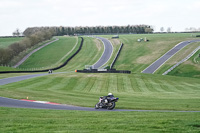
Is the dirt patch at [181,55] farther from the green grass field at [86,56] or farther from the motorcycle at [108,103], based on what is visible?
the motorcycle at [108,103]

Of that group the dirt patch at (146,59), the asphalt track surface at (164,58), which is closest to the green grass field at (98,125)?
the asphalt track surface at (164,58)

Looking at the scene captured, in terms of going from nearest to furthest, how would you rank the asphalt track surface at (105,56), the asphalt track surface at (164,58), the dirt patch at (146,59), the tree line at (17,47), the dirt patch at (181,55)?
the asphalt track surface at (164,58) < the dirt patch at (181,55) < the dirt patch at (146,59) < the asphalt track surface at (105,56) < the tree line at (17,47)

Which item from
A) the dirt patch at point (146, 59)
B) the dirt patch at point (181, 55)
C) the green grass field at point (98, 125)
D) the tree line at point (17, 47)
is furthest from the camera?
the tree line at point (17, 47)

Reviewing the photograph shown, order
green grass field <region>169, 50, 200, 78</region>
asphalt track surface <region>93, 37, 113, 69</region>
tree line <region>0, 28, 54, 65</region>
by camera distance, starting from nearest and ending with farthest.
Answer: green grass field <region>169, 50, 200, 78</region> → asphalt track surface <region>93, 37, 113, 69</region> → tree line <region>0, 28, 54, 65</region>

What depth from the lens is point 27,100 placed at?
3106cm

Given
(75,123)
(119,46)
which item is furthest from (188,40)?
(75,123)

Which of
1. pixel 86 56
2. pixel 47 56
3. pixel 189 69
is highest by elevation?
pixel 86 56

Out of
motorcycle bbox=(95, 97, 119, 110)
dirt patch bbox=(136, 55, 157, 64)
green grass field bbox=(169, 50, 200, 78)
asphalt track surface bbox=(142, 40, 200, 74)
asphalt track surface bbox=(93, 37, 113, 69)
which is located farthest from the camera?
asphalt track surface bbox=(93, 37, 113, 69)

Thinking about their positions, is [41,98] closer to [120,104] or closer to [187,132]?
[120,104]

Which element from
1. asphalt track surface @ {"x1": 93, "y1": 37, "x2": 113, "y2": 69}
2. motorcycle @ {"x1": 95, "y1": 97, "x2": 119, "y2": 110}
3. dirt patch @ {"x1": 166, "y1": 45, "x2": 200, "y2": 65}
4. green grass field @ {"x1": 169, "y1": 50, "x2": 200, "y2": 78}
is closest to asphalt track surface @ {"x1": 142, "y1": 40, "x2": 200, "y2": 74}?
dirt patch @ {"x1": 166, "y1": 45, "x2": 200, "y2": 65}

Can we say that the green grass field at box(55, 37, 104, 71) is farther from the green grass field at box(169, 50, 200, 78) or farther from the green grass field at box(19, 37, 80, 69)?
the green grass field at box(169, 50, 200, 78)

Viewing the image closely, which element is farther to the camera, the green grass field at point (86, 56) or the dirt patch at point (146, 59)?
the green grass field at point (86, 56)

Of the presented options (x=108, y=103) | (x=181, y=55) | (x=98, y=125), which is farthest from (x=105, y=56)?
(x=98, y=125)

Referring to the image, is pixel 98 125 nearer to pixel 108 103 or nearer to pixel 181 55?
pixel 108 103
